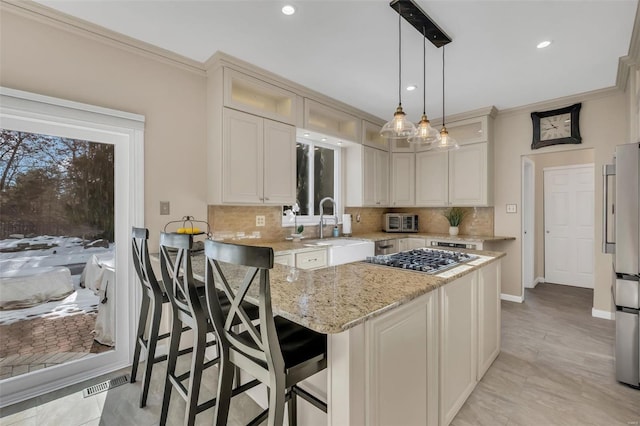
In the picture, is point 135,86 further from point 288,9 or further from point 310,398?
point 310,398

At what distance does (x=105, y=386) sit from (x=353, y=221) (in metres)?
3.44

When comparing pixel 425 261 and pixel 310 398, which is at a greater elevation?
pixel 425 261

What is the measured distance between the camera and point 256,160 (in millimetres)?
2973

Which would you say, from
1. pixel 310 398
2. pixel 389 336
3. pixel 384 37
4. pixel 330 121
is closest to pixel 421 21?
pixel 384 37

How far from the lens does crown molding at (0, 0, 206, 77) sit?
6.50 feet

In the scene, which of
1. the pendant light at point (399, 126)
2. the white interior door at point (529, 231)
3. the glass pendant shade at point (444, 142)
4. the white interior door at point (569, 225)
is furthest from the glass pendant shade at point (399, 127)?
the white interior door at point (569, 225)

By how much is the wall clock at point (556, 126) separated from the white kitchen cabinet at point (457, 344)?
2.92 metres

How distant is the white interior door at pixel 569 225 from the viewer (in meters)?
4.76

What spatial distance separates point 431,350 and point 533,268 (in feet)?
15.5

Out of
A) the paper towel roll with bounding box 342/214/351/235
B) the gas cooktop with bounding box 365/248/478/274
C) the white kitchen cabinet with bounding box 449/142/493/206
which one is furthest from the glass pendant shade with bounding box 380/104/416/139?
the white kitchen cabinet with bounding box 449/142/493/206

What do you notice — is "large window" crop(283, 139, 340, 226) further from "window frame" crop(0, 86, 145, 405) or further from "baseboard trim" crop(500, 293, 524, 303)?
"baseboard trim" crop(500, 293, 524, 303)

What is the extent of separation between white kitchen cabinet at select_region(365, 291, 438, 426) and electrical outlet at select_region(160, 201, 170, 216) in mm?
2217

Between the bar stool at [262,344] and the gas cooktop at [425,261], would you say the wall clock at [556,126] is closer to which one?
the gas cooktop at [425,261]

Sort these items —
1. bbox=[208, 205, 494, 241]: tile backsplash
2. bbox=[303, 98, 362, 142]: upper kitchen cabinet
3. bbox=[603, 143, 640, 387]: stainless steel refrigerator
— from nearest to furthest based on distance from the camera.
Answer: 1. bbox=[603, 143, 640, 387]: stainless steel refrigerator
2. bbox=[208, 205, 494, 241]: tile backsplash
3. bbox=[303, 98, 362, 142]: upper kitchen cabinet
